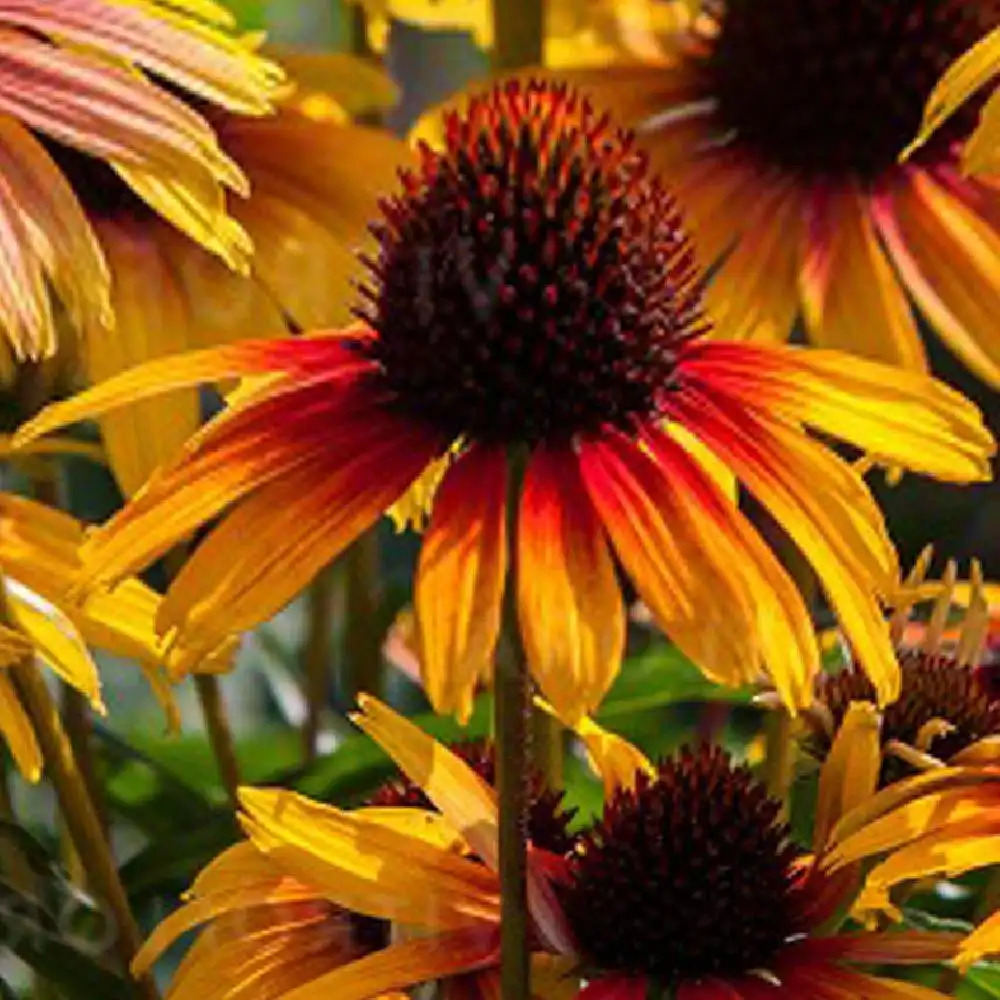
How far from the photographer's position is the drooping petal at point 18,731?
707mm

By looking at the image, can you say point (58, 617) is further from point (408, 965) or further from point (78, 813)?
point (408, 965)

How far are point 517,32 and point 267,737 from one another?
0.34 m

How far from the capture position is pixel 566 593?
22.8 inches

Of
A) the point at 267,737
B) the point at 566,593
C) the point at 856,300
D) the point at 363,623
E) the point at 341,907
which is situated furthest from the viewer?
the point at 267,737

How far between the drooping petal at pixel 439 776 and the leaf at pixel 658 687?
24cm

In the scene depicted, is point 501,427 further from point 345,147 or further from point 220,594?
point 345,147

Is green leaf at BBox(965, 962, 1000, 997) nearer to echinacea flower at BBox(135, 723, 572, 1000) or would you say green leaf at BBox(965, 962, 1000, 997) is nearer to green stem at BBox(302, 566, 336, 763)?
echinacea flower at BBox(135, 723, 572, 1000)

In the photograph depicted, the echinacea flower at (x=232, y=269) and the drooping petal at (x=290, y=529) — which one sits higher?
the drooping petal at (x=290, y=529)

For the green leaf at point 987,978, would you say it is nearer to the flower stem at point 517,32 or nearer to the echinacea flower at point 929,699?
the echinacea flower at point 929,699

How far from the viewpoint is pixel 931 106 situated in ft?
2.23

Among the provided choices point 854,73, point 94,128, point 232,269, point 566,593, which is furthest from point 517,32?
point 566,593

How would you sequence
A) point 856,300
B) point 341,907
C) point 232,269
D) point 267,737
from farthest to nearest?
point 267,737 → point 856,300 → point 232,269 → point 341,907

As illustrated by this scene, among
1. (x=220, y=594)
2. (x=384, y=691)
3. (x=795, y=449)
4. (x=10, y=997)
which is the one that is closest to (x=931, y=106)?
(x=795, y=449)

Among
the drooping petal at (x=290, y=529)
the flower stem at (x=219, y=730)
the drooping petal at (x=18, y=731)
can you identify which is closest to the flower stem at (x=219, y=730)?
the flower stem at (x=219, y=730)
